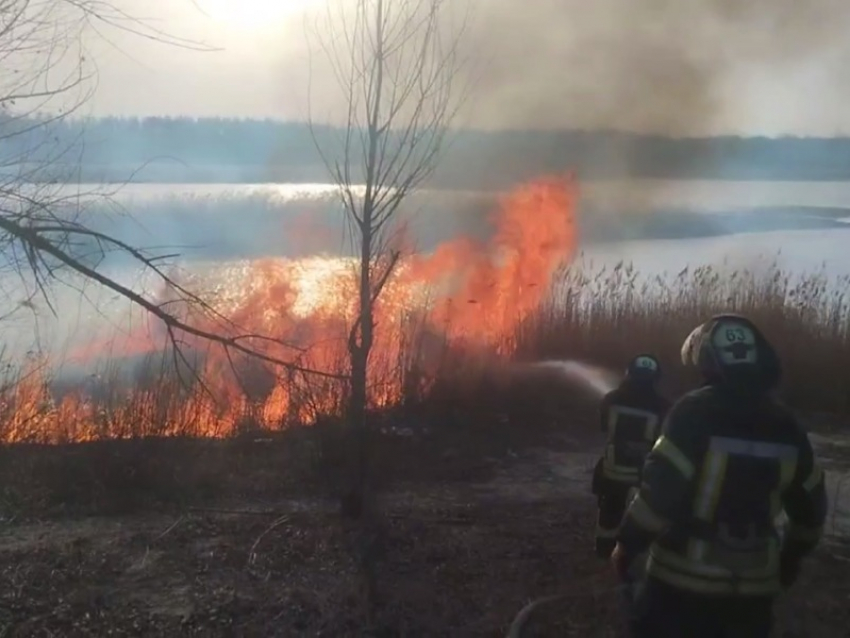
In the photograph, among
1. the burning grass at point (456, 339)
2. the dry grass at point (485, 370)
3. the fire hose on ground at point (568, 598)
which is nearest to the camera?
the fire hose on ground at point (568, 598)

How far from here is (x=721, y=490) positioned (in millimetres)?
2803

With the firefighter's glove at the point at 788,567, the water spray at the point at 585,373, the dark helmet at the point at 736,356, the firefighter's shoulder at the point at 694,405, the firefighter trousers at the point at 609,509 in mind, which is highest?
the dark helmet at the point at 736,356

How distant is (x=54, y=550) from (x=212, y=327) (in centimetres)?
227

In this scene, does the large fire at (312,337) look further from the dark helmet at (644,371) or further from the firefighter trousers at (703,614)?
the firefighter trousers at (703,614)

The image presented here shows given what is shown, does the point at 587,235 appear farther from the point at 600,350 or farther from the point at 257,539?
the point at 257,539

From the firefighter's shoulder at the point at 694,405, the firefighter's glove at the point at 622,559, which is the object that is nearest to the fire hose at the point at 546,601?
the firefighter's glove at the point at 622,559

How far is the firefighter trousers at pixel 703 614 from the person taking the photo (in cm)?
291

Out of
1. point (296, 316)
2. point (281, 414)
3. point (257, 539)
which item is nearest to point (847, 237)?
point (296, 316)

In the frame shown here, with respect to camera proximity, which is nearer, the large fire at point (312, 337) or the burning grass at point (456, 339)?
the large fire at point (312, 337)

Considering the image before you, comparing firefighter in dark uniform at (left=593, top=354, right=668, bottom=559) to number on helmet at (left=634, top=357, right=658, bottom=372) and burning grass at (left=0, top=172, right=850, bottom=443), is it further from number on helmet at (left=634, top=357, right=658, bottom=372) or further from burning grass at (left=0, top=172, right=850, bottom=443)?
burning grass at (left=0, top=172, right=850, bottom=443)

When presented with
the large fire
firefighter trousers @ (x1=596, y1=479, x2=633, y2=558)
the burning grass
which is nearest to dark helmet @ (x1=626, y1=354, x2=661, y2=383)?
firefighter trousers @ (x1=596, y1=479, x2=633, y2=558)

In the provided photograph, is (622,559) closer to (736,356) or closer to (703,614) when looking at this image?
(703,614)

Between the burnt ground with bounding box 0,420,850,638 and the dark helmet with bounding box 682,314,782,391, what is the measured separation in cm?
235

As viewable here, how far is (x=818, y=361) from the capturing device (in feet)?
37.7
